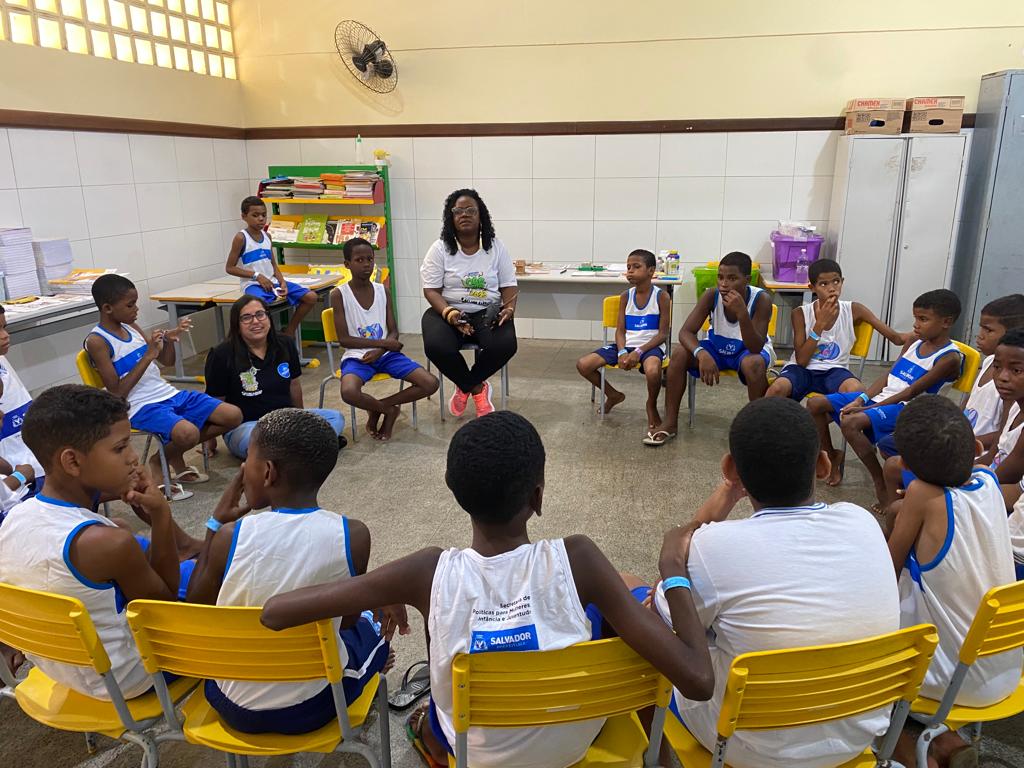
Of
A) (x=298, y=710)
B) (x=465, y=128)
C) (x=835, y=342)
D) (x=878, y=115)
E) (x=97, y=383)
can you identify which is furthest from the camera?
(x=465, y=128)

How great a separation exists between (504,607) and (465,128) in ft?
17.8

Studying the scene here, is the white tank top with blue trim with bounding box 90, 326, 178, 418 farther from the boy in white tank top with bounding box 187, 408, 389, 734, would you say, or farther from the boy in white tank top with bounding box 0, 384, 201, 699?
the boy in white tank top with bounding box 187, 408, 389, 734

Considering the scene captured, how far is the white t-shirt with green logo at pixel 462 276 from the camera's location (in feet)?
14.5

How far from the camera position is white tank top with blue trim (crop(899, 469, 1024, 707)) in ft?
4.95

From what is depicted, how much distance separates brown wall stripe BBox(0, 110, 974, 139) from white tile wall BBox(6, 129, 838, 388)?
2.2 inches

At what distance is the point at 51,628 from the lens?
1356 millimetres

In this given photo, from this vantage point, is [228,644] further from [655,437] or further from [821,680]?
[655,437]

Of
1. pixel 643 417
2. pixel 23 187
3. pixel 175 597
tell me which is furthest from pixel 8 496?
pixel 643 417

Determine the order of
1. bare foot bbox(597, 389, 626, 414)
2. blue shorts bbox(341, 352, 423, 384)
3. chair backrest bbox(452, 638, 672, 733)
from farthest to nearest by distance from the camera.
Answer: bare foot bbox(597, 389, 626, 414), blue shorts bbox(341, 352, 423, 384), chair backrest bbox(452, 638, 672, 733)

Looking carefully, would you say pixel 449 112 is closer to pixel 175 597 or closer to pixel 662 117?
pixel 662 117

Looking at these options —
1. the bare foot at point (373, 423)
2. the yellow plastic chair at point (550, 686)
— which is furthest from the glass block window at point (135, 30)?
the yellow plastic chair at point (550, 686)

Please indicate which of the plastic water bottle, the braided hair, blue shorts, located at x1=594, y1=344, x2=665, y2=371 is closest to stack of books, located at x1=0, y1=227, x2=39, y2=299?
the braided hair

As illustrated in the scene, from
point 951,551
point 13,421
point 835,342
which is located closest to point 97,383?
point 13,421

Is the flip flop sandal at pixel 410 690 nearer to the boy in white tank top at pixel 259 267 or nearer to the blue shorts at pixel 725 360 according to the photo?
the blue shorts at pixel 725 360
